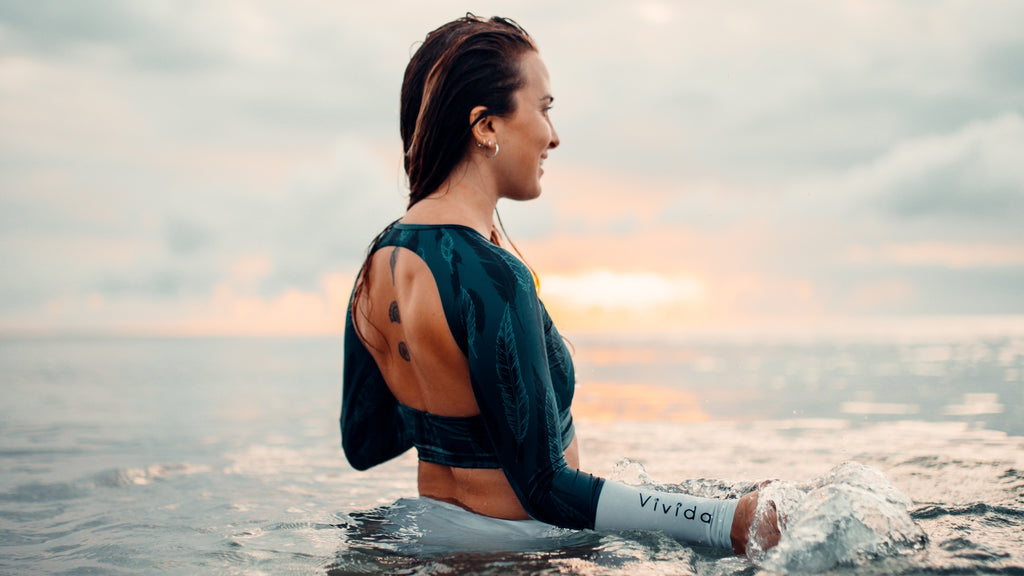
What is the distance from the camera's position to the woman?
6.40ft

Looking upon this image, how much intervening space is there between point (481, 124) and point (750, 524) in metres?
1.43

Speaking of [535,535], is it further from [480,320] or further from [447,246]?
[447,246]

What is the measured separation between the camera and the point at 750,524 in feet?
6.59

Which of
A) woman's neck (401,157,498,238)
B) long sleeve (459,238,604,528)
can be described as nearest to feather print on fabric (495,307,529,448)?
long sleeve (459,238,604,528)

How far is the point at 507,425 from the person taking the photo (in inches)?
76.5

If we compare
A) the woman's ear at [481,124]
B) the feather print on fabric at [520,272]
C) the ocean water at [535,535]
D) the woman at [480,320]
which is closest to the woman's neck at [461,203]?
the woman at [480,320]

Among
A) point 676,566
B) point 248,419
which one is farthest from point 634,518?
point 248,419

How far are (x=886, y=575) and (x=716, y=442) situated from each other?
4.68 m

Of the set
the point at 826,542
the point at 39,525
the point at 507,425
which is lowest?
the point at 39,525

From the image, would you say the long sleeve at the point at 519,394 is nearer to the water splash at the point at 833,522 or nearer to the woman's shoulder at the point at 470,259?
the woman's shoulder at the point at 470,259

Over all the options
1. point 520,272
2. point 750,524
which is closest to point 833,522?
point 750,524

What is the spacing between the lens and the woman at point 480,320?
1.95 m

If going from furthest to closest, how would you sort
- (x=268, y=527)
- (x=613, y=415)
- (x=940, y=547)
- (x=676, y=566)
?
(x=613, y=415), (x=268, y=527), (x=940, y=547), (x=676, y=566)

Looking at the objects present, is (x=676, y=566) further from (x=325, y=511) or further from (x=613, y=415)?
(x=613, y=415)
